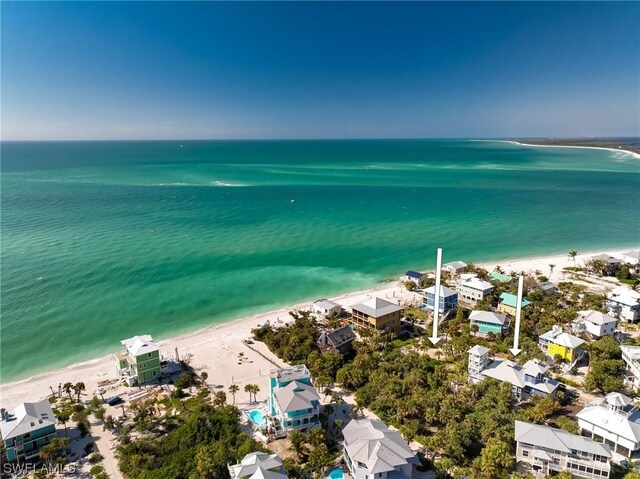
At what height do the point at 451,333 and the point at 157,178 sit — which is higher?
the point at 157,178

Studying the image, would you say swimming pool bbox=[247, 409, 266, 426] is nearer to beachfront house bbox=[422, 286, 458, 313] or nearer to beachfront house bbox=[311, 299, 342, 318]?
beachfront house bbox=[311, 299, 342, 318]

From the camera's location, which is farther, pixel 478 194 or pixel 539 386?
pixel 478 194

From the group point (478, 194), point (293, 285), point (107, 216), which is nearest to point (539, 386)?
point (293, 285)

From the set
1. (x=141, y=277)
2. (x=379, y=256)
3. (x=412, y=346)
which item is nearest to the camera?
(x=412, y=346)

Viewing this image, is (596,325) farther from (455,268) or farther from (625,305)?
(455,268)

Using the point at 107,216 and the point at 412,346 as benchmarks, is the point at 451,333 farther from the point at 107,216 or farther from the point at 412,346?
the point at 107,216

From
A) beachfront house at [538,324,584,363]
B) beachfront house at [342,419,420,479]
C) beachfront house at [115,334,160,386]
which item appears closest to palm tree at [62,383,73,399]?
beachfront house at [115,334,160,386]

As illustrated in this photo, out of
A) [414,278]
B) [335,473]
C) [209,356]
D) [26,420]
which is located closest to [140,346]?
[209,356]
